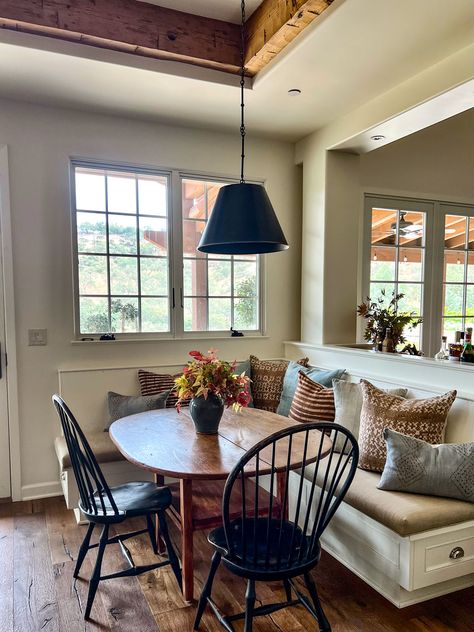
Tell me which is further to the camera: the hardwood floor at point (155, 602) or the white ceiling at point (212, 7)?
the white ceiling at point (212, 7)

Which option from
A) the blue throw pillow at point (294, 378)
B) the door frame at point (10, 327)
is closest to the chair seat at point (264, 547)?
the blue throw pillow at point (294, 378)

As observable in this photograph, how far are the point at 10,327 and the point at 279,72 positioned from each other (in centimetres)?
243

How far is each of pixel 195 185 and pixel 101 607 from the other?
2.93 metres

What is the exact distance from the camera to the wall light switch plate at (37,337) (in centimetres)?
317

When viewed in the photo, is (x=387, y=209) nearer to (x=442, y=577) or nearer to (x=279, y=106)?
(x=279, y=106)

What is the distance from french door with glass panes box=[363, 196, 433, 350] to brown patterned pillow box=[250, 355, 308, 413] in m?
1.16

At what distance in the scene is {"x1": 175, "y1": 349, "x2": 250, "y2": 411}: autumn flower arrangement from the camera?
2.18 m

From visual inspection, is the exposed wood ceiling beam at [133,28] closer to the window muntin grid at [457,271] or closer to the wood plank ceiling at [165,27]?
the wood plank ceiling at [165,27]

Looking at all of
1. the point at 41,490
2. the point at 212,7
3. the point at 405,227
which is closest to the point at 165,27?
the point at 212,7

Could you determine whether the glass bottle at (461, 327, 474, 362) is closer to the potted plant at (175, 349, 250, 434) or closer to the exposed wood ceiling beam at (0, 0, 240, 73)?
the potted plant at (175, 349, 250, 434)

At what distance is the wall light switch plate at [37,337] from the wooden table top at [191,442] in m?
1.09

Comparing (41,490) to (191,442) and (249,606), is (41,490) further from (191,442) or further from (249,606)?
(249,606)

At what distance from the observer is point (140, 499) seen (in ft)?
6.98

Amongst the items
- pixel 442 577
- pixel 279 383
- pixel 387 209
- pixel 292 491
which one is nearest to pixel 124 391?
pixel 279 383
